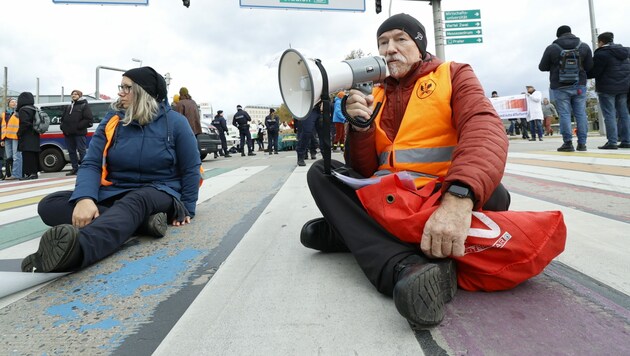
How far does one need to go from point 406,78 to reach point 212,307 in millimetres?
1228

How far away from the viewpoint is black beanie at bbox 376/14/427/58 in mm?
1637

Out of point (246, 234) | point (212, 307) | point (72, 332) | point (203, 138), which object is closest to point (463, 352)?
point (212, 307)

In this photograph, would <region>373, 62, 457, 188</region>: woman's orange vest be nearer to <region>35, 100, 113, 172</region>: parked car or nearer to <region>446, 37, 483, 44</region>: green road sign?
<region>35, 100, 113, 172</region>: parked car

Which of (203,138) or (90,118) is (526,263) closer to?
(90,118)

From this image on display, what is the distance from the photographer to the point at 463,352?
93 centimetres

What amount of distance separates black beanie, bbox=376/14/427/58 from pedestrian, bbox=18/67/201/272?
Result: 1582 millimetres

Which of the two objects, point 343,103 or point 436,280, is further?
point 343,103

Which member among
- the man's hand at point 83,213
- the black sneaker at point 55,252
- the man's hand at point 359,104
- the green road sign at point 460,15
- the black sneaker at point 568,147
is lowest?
the black sneaker at point 55,252

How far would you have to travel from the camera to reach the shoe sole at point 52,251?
153 centimetres

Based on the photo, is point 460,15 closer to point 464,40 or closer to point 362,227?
point 464,40

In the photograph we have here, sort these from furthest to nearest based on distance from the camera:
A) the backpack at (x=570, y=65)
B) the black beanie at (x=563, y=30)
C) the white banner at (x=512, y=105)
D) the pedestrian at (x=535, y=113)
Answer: the white banner at (x=512, y=105) < the pedestrian at (x=535, y=113) < the black beanie at (x=563, y=30) < the backpack at (x=570, y=65)

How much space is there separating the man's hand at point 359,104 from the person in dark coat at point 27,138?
851 cm

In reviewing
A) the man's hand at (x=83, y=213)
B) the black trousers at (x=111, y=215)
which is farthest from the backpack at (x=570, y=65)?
the man's hand at (x=83, y=213)

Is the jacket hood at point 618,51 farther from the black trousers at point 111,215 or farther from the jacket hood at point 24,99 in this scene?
the jacket hood at point 24,99
